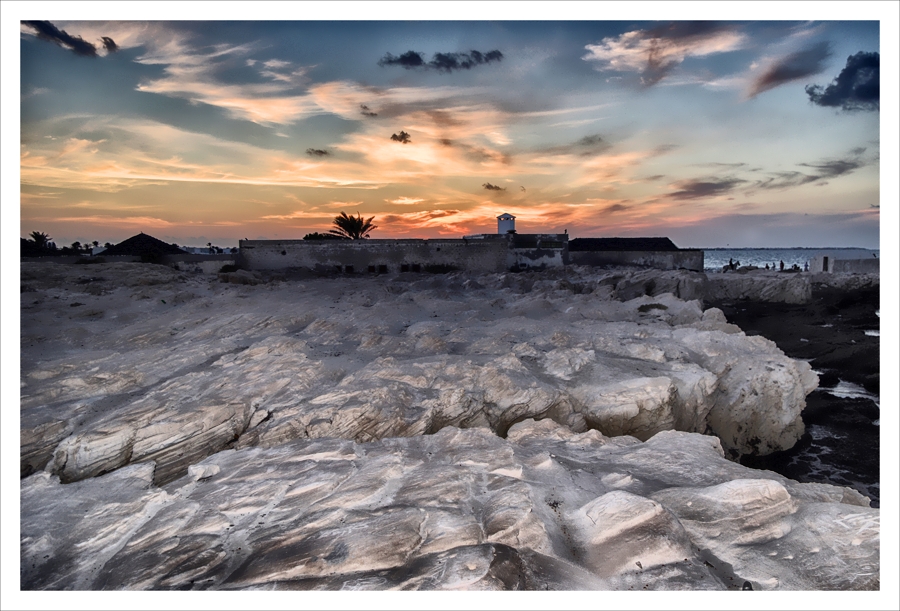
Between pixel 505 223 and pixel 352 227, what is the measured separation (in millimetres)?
12247

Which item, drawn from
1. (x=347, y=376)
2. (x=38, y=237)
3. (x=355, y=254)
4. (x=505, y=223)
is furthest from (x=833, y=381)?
(x=505, y=223)

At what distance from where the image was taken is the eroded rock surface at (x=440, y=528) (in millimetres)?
2322

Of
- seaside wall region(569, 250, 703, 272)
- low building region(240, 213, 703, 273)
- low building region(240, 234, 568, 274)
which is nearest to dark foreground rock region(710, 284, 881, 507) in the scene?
low building region(240, 213, 703, 273)

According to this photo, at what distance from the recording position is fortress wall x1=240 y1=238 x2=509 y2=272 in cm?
2461

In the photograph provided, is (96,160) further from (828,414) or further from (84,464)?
(828,414)

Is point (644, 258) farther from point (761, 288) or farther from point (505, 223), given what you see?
point (505, 223)

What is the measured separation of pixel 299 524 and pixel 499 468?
1.47 metres

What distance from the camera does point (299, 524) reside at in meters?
2.72

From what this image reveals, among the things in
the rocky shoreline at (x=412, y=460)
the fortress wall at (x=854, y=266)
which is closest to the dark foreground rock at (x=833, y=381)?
the rocky shoreline at (x=412, y=460)

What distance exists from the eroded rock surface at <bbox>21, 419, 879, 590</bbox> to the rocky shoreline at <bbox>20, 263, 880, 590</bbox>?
13mm

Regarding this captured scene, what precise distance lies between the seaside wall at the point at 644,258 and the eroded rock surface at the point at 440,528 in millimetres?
32306

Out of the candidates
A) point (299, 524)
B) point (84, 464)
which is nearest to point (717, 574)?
point (299, 524)

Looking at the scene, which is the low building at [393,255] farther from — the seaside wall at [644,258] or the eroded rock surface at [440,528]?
the eroded rock surface at [440,528]

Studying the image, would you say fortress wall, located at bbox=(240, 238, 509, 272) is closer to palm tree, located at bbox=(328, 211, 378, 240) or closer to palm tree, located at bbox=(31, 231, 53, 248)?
palm tree, located at bbox=(328, 211, 378, 240)
